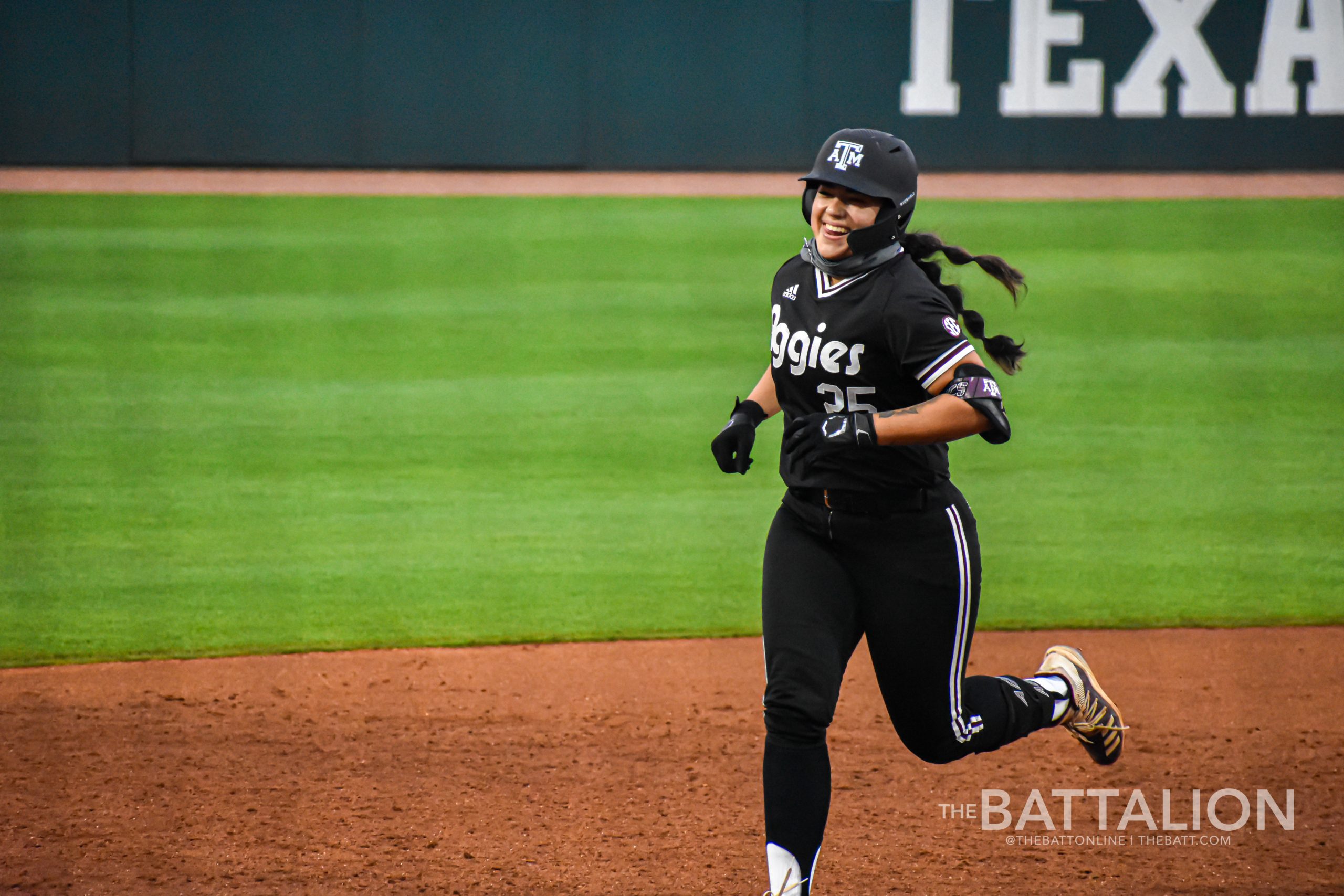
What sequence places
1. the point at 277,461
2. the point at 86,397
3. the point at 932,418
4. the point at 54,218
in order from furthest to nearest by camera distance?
the point at 54,218 → the point at 86,397 → the point at 277,461 → the point at 932,418

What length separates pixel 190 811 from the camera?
155 inches

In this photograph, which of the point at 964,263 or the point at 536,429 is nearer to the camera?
the point at 964,263

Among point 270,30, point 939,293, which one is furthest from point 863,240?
point 270,30

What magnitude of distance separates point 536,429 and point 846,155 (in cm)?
542

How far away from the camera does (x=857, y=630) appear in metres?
3.37

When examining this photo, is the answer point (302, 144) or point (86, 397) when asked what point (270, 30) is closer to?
point (302, 144)

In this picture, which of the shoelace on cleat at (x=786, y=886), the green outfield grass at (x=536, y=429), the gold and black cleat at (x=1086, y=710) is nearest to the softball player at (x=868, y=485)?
the shoelace on cleat at (x=786, y=886)

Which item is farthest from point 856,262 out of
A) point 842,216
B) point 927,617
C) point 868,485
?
point 927,617

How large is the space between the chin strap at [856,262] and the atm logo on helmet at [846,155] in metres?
0.20

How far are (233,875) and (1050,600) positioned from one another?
3.72 metres

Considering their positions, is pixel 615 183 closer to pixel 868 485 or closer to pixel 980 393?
pixel 868 485

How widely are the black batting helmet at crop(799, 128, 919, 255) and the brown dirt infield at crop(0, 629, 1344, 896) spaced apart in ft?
5.28

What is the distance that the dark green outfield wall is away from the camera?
16.4m

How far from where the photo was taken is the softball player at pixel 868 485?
3.16 m
